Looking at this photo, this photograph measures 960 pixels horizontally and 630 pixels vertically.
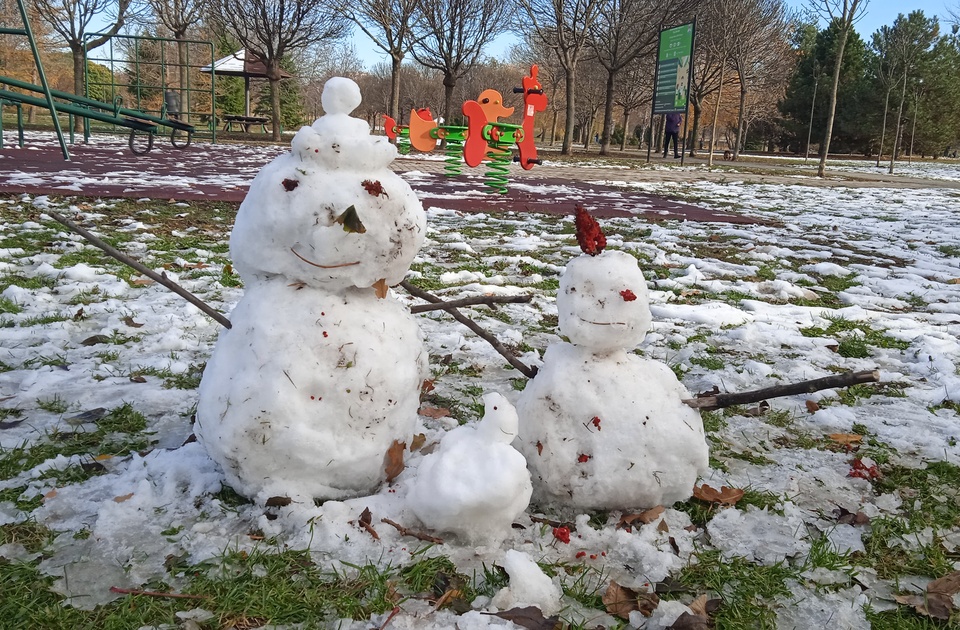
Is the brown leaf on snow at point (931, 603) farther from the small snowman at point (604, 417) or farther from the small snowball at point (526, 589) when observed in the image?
the small snowball at point (526, 589)

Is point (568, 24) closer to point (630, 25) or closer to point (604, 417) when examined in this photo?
point (630, 25)

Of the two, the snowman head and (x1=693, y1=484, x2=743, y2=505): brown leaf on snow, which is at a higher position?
the snowman head

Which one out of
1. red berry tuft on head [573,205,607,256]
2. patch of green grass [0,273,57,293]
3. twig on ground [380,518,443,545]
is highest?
red berry tuft on head [573,205,607,256]

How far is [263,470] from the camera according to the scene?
1.81 meters

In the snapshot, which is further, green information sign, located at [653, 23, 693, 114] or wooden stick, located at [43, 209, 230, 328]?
green information sign, located at [653, 23, 693, 114]

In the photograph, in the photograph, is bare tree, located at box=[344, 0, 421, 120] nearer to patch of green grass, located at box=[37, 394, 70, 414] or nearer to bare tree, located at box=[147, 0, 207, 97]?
bare tree, located at box=[147, 0, 207, 97]

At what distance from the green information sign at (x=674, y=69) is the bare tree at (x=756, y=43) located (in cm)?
396

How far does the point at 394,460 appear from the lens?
196cm

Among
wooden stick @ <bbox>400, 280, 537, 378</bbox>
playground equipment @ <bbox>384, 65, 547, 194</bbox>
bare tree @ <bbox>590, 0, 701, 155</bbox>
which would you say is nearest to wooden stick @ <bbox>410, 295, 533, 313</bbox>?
wooden stick @ <bbox>400, 280, 537, 378</bbox>

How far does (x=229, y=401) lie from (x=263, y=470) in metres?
0.22

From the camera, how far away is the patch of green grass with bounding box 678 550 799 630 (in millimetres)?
1505

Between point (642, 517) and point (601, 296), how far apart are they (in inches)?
25.7

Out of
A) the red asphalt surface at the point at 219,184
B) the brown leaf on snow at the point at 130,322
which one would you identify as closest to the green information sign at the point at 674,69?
the red asphalt surface at the point at 219,184

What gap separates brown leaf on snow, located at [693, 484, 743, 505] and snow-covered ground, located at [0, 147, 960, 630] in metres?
0.04
